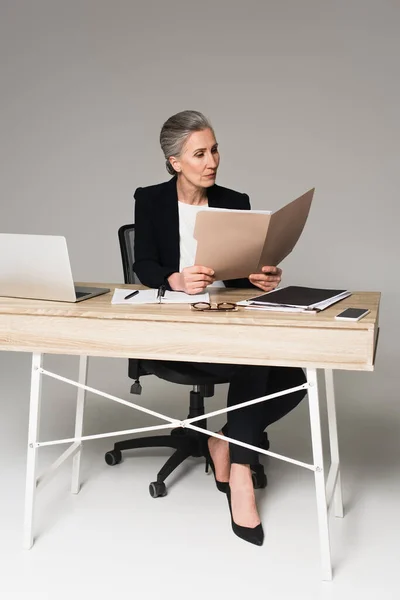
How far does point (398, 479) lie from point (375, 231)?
254 centimetres

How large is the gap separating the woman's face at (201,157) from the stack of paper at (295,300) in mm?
520

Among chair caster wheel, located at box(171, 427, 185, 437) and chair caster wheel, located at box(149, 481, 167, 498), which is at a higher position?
chair caster wheel, located at box(171, 427, 185, 437)

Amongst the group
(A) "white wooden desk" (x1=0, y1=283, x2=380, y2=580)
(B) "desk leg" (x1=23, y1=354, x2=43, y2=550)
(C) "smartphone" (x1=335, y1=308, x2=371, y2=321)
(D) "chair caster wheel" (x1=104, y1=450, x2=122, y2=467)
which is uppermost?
(C) "smartphone" (x1=335, y1=308, x2=371, y2=321)

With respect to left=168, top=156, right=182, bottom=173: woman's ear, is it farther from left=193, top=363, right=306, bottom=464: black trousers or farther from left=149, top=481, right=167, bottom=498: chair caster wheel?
left=149, top=481, right=167, bottom=498: chair caster wheel

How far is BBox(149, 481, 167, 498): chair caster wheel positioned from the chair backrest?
0.79 metres

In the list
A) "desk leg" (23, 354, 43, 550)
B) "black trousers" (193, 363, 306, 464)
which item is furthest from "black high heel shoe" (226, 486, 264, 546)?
"desk leg" (23, 354, 43, 550)

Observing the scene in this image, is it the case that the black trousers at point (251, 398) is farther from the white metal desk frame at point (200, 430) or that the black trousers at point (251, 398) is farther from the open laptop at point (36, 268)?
the open laptop at point (36, 268)

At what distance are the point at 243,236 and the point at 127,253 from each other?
2.82 feet

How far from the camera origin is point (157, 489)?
3004 mm

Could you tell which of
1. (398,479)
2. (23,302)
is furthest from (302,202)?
(398,479)

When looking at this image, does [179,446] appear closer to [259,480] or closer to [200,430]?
[259,480]

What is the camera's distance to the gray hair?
299cm

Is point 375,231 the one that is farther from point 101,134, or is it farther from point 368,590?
point 368,590

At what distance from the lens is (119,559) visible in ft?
8.39
